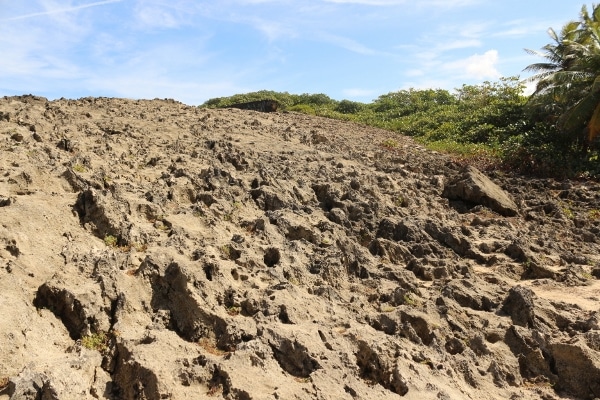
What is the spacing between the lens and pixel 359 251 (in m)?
8.38

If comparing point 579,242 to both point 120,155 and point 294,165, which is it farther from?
point 120,155

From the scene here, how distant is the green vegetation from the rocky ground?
5.25 metres

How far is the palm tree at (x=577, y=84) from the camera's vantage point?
16.4 m

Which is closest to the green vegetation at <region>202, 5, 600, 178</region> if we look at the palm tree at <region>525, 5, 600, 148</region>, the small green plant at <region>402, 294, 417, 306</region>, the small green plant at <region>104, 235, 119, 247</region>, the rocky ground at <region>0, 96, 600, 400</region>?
the palm tree at <region>525, 5, 600, 148</region>

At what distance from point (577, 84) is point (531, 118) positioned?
13.0ft

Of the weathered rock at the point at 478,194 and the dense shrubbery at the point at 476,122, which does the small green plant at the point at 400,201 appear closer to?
the weathered rock at the point at 478,194

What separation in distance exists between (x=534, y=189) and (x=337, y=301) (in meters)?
10.1

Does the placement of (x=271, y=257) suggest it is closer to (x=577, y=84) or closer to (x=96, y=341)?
(x=96, y=341)

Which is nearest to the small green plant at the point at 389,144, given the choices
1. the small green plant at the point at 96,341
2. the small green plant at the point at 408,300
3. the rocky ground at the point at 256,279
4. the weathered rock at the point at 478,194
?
the weathered rock at the point at 478,194

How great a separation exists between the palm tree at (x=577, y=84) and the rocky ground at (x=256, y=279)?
5.38 metres

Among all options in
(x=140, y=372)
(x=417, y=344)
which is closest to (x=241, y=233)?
(x=417, y=344)

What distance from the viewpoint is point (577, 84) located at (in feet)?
56.3

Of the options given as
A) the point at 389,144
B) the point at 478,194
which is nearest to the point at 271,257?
the point at 478,194

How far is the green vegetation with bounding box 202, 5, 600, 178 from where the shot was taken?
16.9m
